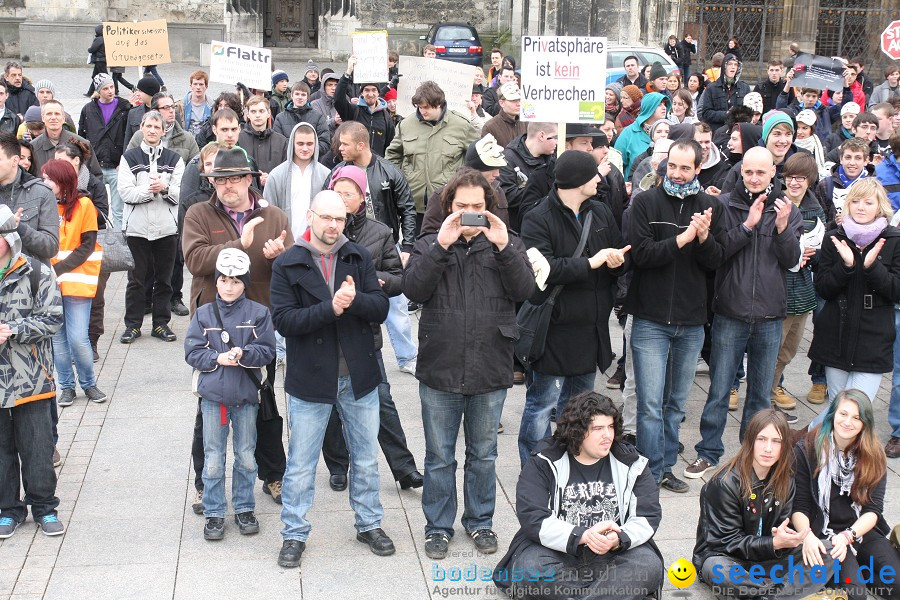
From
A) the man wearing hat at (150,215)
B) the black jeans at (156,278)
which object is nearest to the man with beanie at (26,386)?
the man wearing hat at (150,215)

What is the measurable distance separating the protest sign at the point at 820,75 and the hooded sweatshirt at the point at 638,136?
3.04 metres

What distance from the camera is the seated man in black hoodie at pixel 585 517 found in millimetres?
5426

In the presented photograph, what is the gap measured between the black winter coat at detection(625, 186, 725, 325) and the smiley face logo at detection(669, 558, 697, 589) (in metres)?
1.50

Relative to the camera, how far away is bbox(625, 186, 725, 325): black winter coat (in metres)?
6.73

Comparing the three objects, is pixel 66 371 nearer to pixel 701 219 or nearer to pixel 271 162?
pixel 271 162

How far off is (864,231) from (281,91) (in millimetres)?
8963

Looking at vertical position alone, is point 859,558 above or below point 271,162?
below

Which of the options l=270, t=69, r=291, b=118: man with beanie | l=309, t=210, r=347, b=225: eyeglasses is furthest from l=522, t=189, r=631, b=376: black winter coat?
l=270, t=69, r=291, b=118: man with beanie

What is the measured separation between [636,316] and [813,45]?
2661cm

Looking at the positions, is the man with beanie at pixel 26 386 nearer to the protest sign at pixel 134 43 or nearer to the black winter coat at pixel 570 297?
the black winter coat at pixel 570 297

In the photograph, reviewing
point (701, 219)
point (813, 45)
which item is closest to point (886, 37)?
point (701, 219)


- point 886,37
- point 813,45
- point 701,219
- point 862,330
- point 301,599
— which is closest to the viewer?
point 301,599

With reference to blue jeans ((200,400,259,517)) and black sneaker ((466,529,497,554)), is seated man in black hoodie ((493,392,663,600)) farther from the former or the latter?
blue jeans ((200,400,259,517))

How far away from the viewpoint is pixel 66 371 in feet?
27.3
